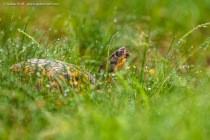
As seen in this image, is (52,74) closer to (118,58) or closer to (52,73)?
(52,73)

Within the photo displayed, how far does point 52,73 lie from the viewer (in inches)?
88.1

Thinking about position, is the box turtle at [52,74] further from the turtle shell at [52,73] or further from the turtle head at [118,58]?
the turtle head at [118,58]

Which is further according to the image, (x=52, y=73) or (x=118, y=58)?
(x=118, y=58)

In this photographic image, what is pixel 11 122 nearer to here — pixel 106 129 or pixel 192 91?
pixel 106 129

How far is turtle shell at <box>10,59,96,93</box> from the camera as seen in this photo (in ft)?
6.97

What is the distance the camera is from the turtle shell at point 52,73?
212cm

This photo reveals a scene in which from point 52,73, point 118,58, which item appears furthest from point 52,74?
point 118,58

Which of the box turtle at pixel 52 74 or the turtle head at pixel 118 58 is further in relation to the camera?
the turtle head at pixel 118 58

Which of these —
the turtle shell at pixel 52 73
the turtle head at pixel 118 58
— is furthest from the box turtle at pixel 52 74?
the turtle head at pixel 118 58

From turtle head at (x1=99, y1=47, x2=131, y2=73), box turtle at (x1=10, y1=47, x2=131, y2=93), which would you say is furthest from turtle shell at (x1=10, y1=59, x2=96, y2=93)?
turtle head at (x1=99, y1=47, x2=131, y2=73)

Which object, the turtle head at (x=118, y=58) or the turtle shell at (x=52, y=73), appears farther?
the turtle head at (x=118, y=58)

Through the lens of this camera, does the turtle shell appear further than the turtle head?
No

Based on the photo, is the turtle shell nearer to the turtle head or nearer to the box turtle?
the box turtle

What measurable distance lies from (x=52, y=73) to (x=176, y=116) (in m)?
1.09
